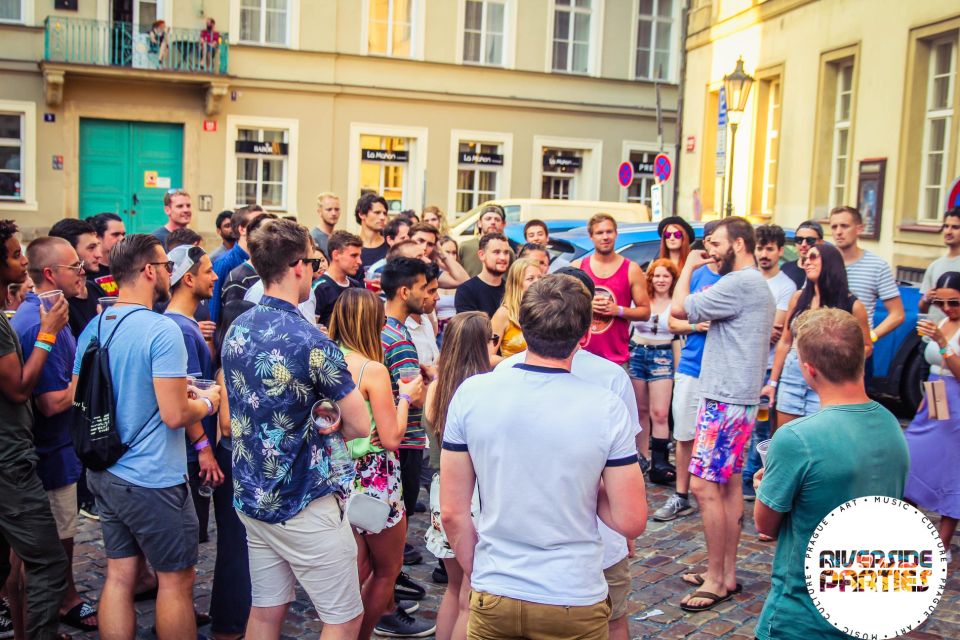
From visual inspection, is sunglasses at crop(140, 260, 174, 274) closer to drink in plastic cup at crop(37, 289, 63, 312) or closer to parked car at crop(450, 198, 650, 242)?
drink in plastic cup at crop(37, 289, 63, 312)

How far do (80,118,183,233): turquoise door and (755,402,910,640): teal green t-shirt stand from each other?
2293 centimetres

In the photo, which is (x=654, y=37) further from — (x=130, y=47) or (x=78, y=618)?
(x=78, y=618)

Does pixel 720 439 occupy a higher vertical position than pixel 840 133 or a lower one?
lower

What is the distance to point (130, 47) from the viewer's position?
77.0 ft

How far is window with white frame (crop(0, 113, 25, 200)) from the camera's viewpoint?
23016mm

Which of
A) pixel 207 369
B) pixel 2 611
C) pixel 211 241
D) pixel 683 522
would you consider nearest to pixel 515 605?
pixel 207 369

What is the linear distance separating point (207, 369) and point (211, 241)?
67.3 feet

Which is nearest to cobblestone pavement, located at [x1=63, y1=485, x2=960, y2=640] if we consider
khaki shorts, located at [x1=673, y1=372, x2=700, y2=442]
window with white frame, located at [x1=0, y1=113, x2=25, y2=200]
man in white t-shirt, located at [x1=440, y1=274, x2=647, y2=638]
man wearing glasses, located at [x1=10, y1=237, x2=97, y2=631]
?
man wearing glasses, located at [x1=10, y1=237, x2=97, y2=631]

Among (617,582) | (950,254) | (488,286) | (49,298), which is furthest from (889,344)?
(49,298)

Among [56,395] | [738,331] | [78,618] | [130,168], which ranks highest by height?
[130,168]

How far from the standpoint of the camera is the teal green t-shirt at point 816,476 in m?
3.16

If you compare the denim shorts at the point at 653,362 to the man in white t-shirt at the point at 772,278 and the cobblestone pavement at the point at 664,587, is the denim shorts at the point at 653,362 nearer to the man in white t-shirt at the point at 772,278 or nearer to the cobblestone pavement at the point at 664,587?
the man in white t-shirt at the point at 772,278

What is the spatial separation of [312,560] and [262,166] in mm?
22623

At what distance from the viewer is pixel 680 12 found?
95.1ft
